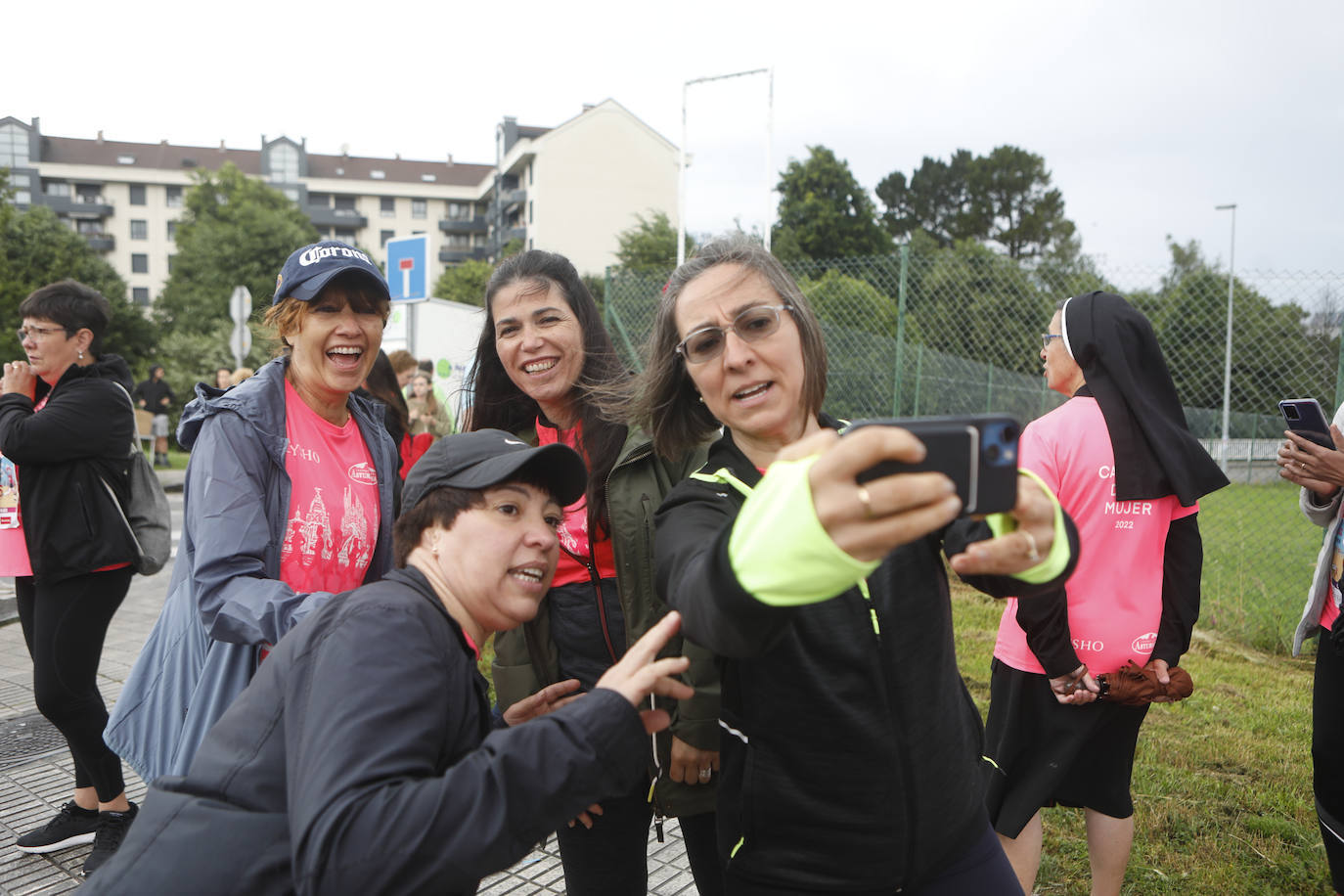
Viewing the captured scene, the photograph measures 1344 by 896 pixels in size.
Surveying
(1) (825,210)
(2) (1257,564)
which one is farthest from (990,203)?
(2) (1257,564)

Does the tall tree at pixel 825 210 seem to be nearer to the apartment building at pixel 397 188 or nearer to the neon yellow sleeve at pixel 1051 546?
the apartment building at pixel 397 188

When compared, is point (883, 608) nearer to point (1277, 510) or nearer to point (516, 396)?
point (516, 396)

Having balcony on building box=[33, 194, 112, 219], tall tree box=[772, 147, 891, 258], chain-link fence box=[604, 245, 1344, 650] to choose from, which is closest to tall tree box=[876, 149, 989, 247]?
tall tree box=[772, 147, 891, 258]

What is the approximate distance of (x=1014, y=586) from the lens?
1.60m

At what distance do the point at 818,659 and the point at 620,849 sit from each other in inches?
42.8

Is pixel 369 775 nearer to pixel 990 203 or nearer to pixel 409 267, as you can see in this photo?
pixel 409 267

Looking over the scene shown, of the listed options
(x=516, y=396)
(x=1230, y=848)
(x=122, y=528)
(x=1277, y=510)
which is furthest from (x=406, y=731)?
(x=1277, y=510)

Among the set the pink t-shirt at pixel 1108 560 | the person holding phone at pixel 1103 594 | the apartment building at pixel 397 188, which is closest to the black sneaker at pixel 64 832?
the person holding phone at pixel 1103 594

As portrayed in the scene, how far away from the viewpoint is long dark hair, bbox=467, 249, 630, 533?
8.53 feet

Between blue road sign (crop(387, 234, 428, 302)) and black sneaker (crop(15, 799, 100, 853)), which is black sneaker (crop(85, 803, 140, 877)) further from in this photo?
blue road sign (crop(387, 234, 428, 302))

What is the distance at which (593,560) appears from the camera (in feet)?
8.05

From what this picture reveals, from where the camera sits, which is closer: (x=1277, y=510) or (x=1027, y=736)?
(x=1027, y=736)

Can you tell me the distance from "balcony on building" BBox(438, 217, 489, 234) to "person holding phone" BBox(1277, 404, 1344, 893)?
78601 millimetres

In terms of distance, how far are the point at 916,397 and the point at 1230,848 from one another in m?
4.83
